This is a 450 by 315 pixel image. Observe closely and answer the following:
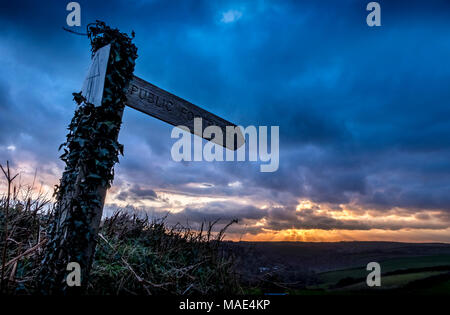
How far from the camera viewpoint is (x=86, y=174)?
2969 millimetres

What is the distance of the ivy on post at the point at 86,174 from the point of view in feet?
9.16

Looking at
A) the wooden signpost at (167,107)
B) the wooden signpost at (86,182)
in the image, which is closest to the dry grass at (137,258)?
the wooden signpost at (86,182)

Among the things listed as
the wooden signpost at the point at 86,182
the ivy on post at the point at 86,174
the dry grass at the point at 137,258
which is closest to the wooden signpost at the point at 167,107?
the wooden signpost at the point at 86,182

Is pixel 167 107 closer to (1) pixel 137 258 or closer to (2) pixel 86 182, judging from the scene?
(2) pixel 86 182

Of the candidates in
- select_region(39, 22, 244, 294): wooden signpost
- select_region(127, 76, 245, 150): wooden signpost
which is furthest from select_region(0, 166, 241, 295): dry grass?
select_region(127, 76, 245, 150): wooden signpost

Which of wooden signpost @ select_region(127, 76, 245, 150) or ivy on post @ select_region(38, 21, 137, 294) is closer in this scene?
ivy on post @ select_region(38, 21, 137, 294)

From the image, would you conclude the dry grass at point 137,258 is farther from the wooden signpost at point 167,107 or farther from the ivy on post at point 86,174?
the wooden signpost at point 167,107

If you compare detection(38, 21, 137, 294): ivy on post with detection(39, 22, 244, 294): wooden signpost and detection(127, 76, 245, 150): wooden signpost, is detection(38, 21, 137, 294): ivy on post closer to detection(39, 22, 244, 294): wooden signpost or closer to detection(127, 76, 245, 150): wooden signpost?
detection(39, 22, 244, 294): wooden signpost

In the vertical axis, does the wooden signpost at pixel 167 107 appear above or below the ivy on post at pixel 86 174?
above

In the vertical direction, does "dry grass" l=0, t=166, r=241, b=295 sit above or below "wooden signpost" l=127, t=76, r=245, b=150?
below

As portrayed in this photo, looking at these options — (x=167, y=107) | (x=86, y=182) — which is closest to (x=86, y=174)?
(x=86, y=182)

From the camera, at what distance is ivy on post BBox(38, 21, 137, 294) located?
9.16 feet

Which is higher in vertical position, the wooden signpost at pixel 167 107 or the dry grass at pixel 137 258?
the wooden signpost at pixel 167 107

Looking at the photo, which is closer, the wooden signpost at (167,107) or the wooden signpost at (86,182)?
the wooden signpost at (86,182)
